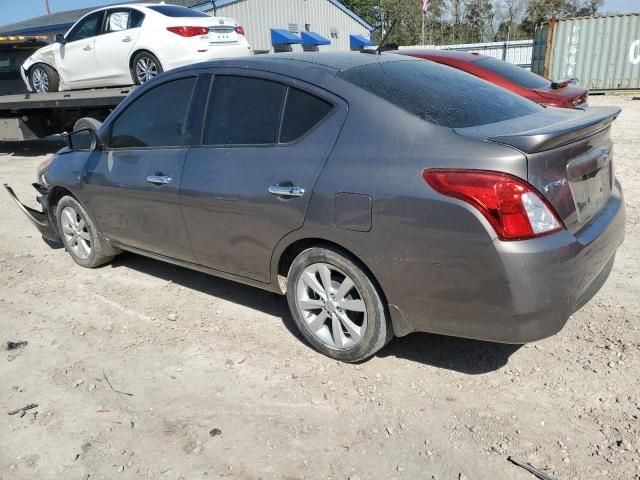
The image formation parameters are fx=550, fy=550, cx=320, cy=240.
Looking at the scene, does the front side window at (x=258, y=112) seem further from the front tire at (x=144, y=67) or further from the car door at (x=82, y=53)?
the car door at (x=82, y=53)

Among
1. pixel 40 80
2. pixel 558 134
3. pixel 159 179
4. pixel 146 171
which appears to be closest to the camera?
pixel 558 134

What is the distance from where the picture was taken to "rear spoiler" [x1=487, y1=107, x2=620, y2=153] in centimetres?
244

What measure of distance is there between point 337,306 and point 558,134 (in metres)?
1.44

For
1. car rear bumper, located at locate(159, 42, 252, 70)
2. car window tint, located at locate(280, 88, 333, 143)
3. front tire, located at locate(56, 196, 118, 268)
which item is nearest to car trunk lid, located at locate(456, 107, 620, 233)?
car window tint, located at locate(280, 88, 333, 143)

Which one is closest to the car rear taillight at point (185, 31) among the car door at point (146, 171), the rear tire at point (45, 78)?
the rear tire at point (45, 78)

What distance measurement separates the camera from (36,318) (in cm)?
405

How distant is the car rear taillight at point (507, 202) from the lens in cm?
240

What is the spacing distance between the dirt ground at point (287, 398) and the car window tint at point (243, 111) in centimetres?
127

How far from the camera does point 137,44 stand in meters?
8.94

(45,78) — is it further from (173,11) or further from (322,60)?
(322,60)

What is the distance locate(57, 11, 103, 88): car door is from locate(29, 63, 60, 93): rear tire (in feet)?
1.50

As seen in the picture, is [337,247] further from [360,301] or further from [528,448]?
[528,448]

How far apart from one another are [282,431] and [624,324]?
2251 mm

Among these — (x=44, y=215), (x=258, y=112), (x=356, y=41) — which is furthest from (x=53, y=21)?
(x=258, y=112)
